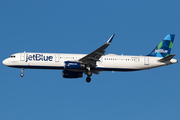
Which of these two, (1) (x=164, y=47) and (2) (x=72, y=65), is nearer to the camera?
(2) (x=72, y=65)

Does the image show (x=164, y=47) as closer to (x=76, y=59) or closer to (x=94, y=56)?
(x=94, y=56)

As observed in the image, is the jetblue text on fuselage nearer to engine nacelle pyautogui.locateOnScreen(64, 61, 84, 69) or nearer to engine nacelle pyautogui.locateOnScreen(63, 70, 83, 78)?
engine nacelle pyautogui.locateOnScreen(64, 61, 84, 69)

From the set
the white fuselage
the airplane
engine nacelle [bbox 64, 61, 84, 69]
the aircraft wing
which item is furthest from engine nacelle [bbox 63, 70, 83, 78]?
engine nacelle [bbox 64, 61, 84, 69]

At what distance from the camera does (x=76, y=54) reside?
62.1 metres

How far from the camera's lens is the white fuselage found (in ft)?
197

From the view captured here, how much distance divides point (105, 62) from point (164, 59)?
10.3 meters

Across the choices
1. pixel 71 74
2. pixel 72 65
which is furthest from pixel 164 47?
pixel 72 65

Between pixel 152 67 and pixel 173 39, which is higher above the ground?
pixel 173 39

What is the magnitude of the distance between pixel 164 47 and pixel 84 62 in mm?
16454

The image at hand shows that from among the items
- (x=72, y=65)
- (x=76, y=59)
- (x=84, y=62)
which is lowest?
(x=72, y=65)

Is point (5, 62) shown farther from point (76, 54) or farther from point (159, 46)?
point (159, 46)

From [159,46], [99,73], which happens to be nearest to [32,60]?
[99,73]

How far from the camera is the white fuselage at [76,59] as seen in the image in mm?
60094

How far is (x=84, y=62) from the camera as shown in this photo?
59594 millimetres
